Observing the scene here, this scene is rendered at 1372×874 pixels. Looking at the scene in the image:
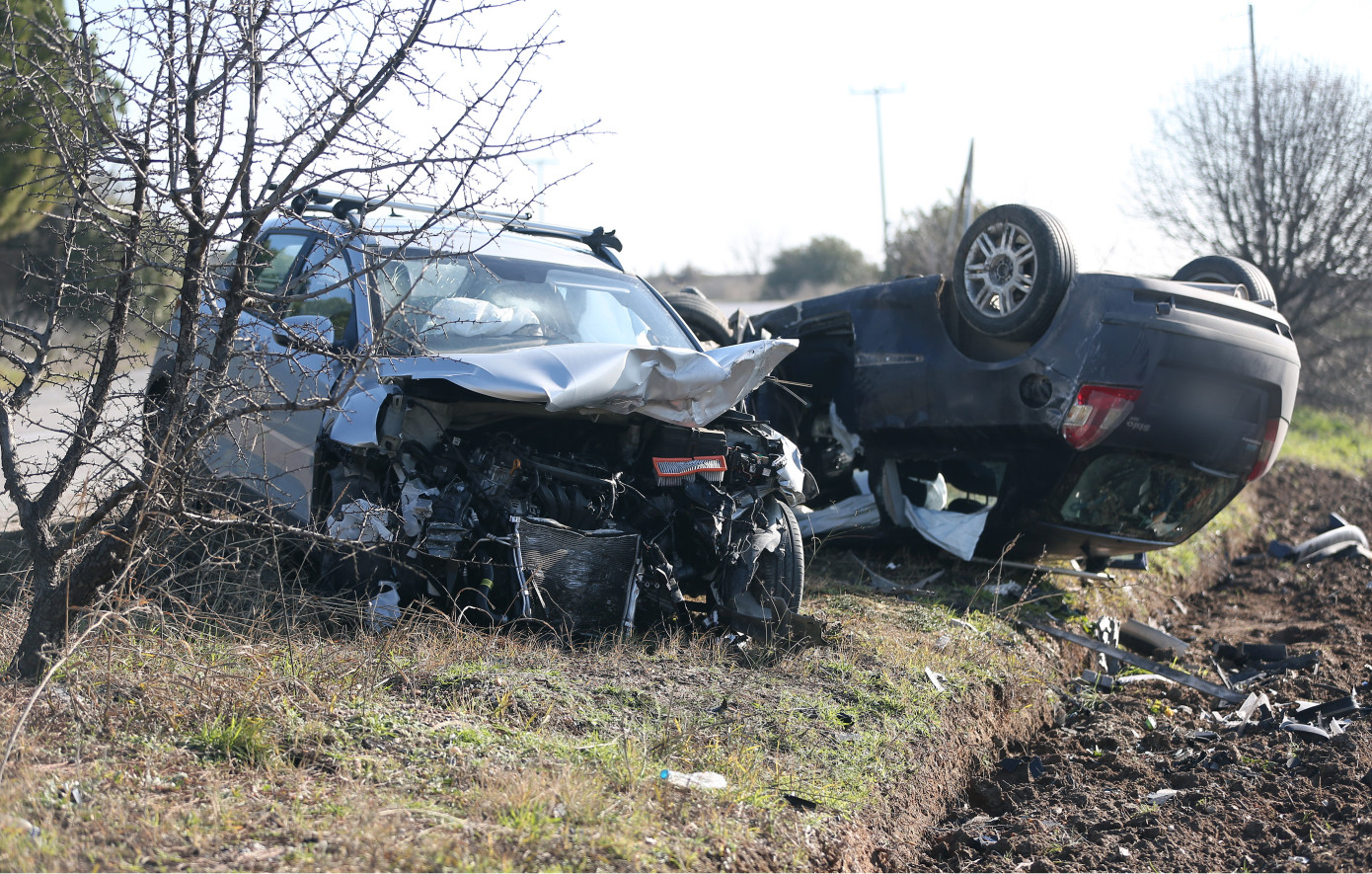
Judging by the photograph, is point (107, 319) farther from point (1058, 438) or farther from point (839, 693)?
point (1058, 438)

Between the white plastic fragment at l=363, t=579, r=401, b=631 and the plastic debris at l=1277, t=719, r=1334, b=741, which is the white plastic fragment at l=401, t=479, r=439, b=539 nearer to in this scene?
the white plastic fragment at l=363, t=579, r=401, b=631

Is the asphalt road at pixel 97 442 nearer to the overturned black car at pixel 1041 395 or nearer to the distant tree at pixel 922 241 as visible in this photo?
the overturned black car at pixel 1041 395

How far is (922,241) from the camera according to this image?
23.1 metres

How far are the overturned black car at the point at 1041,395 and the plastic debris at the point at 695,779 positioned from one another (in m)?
2.85

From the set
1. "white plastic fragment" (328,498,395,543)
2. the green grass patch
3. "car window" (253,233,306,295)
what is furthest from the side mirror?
the green grass patch

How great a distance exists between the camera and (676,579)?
482 cm

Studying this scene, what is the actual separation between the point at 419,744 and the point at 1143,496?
4841mm

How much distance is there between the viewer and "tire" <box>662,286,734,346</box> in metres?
7.36

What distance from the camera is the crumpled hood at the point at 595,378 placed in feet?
13.8

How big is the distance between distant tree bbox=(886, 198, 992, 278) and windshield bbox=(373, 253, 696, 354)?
15.5 m

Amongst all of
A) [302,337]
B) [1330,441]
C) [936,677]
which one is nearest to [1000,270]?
[936,677]

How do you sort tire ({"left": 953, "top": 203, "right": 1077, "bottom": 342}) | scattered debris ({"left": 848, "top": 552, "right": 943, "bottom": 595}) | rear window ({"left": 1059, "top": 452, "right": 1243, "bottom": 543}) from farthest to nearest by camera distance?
1. scattered debris ({"left": 848, "top": 552, "right": 943, "bottom": 595})
2. rear window ({"left": 1059, "top": 452, "right": 1243, "bottom": 543})
3. tire ({"left": 953, "top": 203, "right": 1077, "bottom": 342})

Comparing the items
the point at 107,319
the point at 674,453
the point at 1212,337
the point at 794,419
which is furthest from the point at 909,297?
the point at 107,319

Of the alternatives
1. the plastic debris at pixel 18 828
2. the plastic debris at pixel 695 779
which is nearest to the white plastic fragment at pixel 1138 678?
the plastic debris at pixel 695 779
